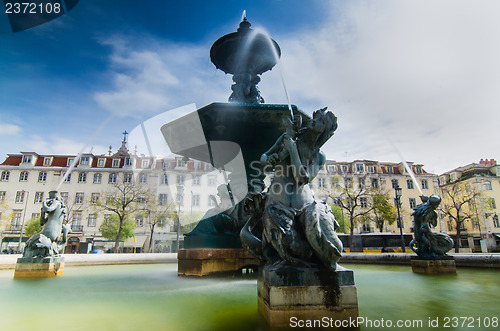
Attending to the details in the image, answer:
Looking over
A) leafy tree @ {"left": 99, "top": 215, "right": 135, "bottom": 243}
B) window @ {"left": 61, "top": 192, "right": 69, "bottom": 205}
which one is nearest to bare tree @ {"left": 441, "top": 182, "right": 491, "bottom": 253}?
leafy tree @ {"left": 99, "top": 215, "right": 135, "bottom": 243}

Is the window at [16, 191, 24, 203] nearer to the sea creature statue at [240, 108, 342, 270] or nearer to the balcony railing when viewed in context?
the balcony railing

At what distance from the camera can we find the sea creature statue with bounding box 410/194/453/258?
6301 millimetres

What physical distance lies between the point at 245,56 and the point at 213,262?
16.9ft

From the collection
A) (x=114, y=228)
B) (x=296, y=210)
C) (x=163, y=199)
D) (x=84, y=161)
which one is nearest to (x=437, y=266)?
(x=296, y=210)

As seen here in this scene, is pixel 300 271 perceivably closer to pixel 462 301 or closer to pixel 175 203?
pixel 462 301

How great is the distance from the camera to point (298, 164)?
9.79ft

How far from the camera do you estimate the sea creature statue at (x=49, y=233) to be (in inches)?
239

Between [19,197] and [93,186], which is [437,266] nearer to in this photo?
[93,186]

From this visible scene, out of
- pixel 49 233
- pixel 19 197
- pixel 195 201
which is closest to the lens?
pixel 49 233

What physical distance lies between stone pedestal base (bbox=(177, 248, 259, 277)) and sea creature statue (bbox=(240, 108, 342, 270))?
2.80 m

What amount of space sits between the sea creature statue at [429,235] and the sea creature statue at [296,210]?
15.0ft

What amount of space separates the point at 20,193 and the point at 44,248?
49025 mm

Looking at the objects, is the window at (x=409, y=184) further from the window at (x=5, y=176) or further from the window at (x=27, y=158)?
the window at (x=5, y=176)

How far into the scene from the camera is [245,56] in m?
7.50
